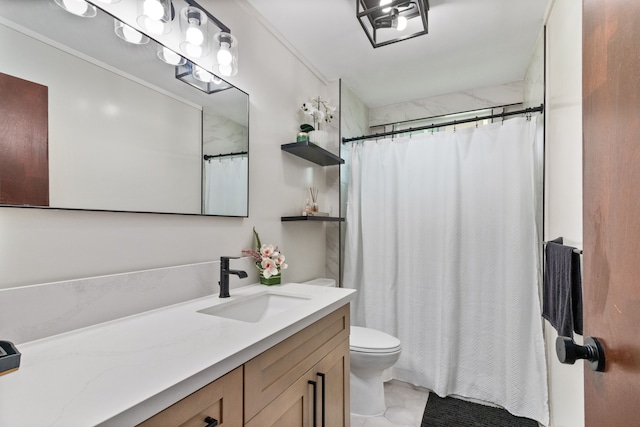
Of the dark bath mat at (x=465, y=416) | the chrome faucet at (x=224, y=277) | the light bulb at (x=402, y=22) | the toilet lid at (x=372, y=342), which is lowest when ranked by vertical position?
the dark bath mat at (x=465, y=416)

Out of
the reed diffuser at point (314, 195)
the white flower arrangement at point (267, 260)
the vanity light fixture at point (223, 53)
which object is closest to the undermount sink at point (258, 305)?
the white flower arrangement at point (267, 260)

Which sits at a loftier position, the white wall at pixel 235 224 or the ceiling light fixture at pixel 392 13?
the ceiling light fixture at pixel 392 13

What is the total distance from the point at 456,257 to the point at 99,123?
2156mm

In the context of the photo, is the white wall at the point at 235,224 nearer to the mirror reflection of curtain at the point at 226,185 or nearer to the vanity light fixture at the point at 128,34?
the mirror reflection of curtain at the point at 226,185

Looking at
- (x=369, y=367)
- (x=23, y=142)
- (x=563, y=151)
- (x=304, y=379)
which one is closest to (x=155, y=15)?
(x=23, y=142)

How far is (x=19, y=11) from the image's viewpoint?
89 cm

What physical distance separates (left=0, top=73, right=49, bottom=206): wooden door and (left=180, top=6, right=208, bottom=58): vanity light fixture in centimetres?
63

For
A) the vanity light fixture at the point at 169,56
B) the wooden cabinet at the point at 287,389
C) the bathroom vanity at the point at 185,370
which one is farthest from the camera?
the vanity light fixture at the point at 169,56

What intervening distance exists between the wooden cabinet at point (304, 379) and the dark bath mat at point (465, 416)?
78cm

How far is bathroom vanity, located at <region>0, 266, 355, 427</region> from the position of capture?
57 cm

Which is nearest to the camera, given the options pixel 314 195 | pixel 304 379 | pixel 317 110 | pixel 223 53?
pixel 304 379

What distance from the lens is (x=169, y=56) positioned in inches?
50.7

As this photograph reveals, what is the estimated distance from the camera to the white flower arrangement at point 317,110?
2.12 meters

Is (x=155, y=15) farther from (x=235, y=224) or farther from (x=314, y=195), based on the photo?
(x=314, y=195)
